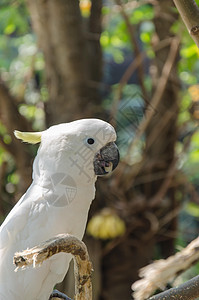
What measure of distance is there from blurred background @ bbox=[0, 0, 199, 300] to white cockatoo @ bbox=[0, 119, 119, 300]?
3.26 ft

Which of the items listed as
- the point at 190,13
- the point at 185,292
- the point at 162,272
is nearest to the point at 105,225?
the point at 162,272

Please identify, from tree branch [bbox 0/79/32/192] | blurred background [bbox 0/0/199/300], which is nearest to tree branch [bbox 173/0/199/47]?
blurred background [bbox 0/0/199/300]

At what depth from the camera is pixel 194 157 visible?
280 cm

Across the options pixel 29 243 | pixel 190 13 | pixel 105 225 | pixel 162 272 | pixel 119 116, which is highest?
pixel 190 13

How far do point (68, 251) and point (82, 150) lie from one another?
12.7 inches

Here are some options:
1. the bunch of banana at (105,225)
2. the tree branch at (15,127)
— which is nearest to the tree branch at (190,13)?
the tree branch at (15,127)

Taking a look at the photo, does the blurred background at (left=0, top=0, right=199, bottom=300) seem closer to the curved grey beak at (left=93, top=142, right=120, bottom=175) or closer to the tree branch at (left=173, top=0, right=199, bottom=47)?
the curved grey beak at (left=93, top=142, right=120, bottom=175)

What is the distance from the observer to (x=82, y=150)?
1.25 meters

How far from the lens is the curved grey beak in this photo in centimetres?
125

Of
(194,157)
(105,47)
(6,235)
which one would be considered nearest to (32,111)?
(105,47)

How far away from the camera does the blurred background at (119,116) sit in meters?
2.39

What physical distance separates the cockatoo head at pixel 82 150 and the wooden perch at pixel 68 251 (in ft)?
0.88

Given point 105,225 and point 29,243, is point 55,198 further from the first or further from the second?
point 105,225

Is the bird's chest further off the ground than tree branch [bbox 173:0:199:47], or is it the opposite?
tree branch [bbox 173:0:199:47]
